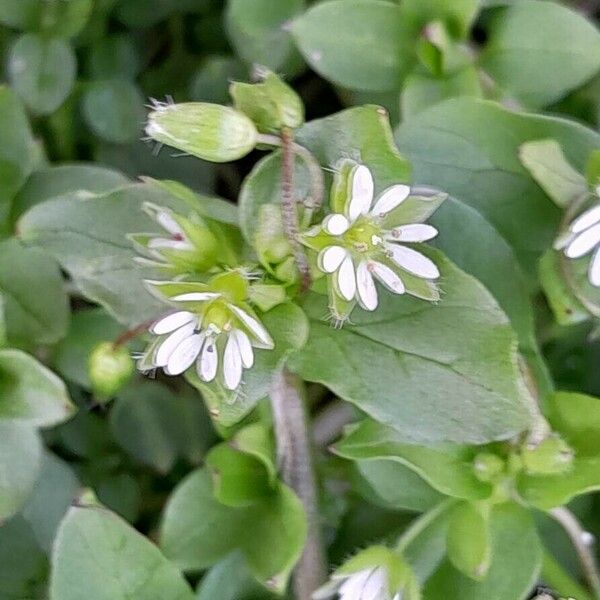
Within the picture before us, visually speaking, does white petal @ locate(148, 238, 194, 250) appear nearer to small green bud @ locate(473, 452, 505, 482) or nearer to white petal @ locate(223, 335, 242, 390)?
white petal @ locate(223, 335, 242, 390)

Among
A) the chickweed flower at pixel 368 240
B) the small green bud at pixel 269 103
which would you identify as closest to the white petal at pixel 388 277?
the chickweed flower at pixel 368 240

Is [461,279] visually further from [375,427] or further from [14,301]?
[14,301]

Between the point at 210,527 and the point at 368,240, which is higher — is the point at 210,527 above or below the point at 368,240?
below

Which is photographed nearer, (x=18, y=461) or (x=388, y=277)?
(x=388, y=277)

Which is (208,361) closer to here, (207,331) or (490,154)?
(207,331)

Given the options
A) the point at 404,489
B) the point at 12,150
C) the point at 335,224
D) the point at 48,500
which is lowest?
the point at 48,500

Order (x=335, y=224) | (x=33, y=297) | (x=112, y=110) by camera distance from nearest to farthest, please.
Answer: (x=335, y=224) → (x=33, y=297) → (x=112, y=110)

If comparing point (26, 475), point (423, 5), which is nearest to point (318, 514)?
point (26, 475)

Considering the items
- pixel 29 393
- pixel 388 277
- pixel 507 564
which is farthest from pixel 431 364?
pixel 29 393

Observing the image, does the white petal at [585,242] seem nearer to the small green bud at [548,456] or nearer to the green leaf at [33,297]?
the small green bud at [548,456]
